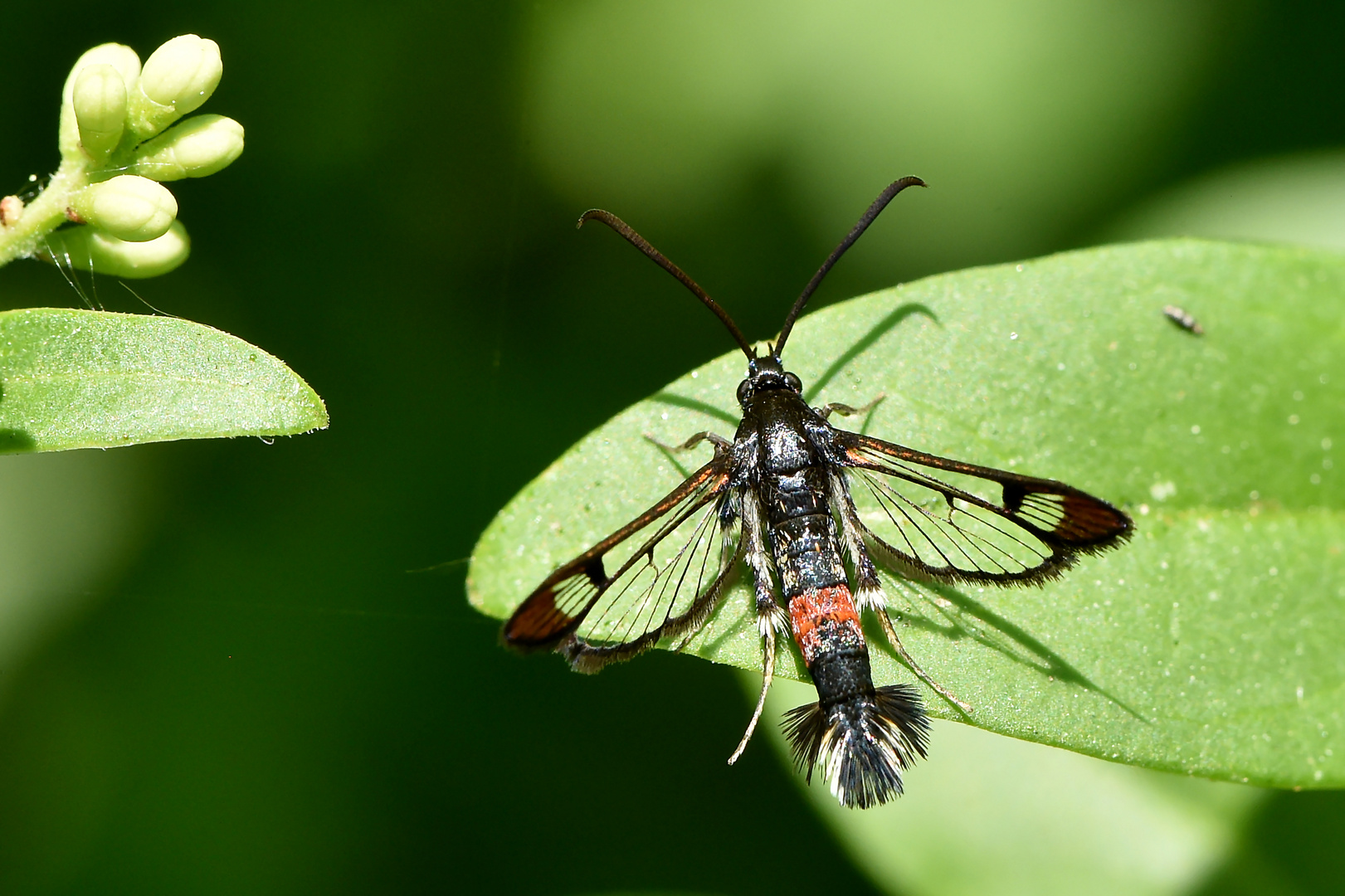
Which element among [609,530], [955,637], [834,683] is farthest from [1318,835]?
[609,530]

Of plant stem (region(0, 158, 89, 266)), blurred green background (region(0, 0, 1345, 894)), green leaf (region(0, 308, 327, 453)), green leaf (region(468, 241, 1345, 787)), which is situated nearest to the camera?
green leaf (region(0, 308, 327, 453))

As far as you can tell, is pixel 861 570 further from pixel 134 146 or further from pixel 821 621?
pixel 134 146

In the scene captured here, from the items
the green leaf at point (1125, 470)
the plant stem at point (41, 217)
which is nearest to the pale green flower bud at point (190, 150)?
the plant stem at point (41, 217)

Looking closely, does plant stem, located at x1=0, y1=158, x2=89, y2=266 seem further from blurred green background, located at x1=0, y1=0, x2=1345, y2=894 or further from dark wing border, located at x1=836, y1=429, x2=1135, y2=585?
dark wing border, located at x1=836, y1=429, x2=1135, y2=585

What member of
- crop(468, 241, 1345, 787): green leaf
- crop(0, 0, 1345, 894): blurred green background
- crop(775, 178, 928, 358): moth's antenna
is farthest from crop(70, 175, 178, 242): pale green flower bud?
crop(0, 0, 1345, 894): blurred green background

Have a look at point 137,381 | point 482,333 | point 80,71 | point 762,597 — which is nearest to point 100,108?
point 80,71

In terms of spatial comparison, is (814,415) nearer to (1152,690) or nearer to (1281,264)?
(1152,690)
